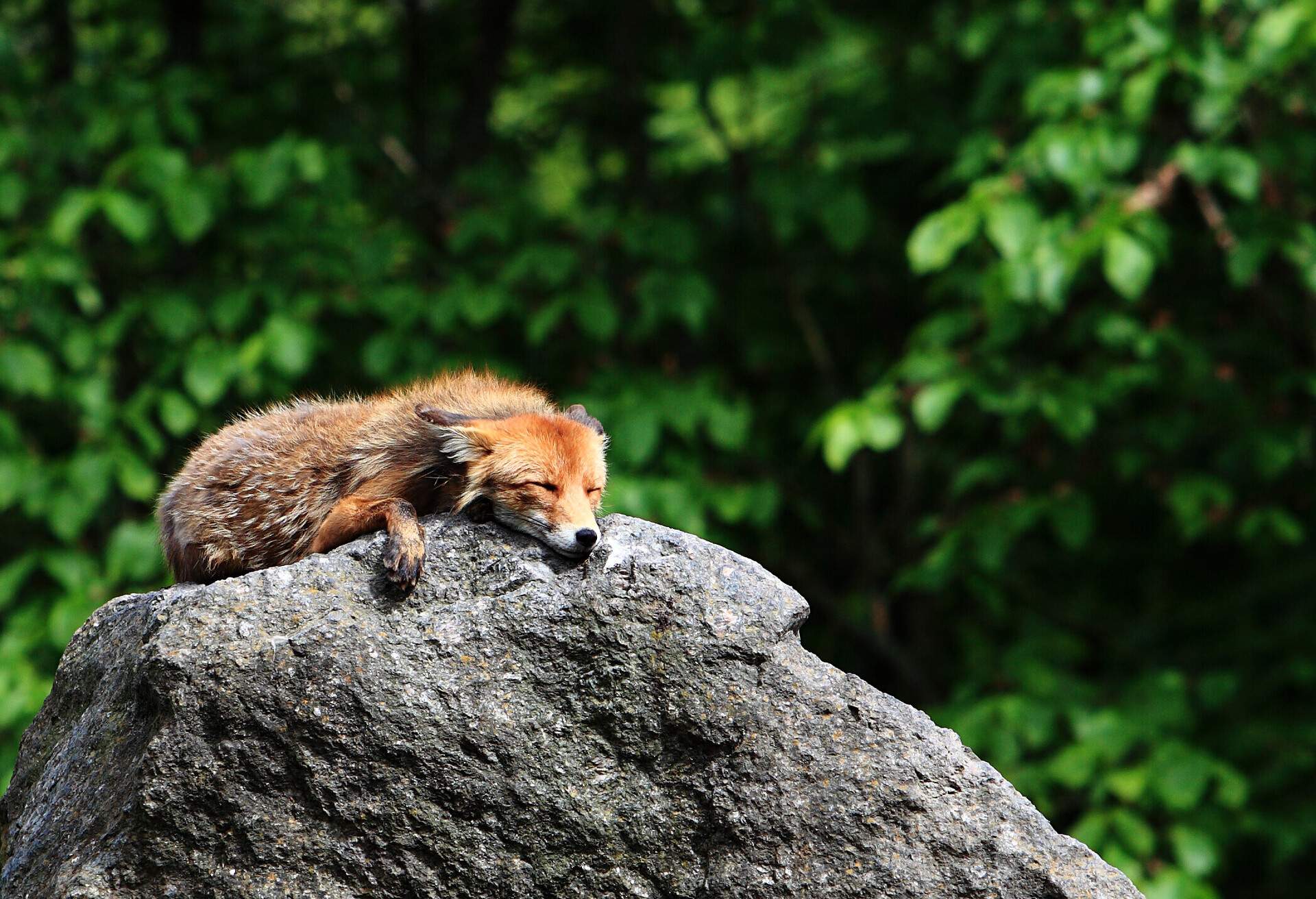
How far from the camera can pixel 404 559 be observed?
295 centimetres

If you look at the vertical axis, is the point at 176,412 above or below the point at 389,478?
above

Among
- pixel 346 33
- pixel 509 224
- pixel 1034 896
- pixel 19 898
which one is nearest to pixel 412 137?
pixel 346 33

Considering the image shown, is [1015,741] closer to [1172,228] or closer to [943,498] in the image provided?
[943,498]

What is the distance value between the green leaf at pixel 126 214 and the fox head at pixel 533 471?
123 inches

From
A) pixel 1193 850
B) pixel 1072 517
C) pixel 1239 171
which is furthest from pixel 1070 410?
pixel 1193 850

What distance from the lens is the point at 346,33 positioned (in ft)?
26.7

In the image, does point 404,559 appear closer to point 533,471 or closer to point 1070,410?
point 533,471

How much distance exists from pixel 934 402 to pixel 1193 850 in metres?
2.38

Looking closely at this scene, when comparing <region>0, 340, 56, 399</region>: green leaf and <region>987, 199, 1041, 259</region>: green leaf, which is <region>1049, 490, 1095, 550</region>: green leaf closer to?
<region>987, 199, 1041, 259</region>: green leaf

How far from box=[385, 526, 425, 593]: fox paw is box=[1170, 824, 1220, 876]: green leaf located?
171 inches

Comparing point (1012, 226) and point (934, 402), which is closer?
point (1012, 226)

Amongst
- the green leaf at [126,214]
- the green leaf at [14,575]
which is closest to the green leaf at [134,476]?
the green leaf at [14,575]

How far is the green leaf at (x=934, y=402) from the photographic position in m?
5.63

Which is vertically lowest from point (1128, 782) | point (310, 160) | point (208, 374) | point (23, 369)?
point (1128, 782)
